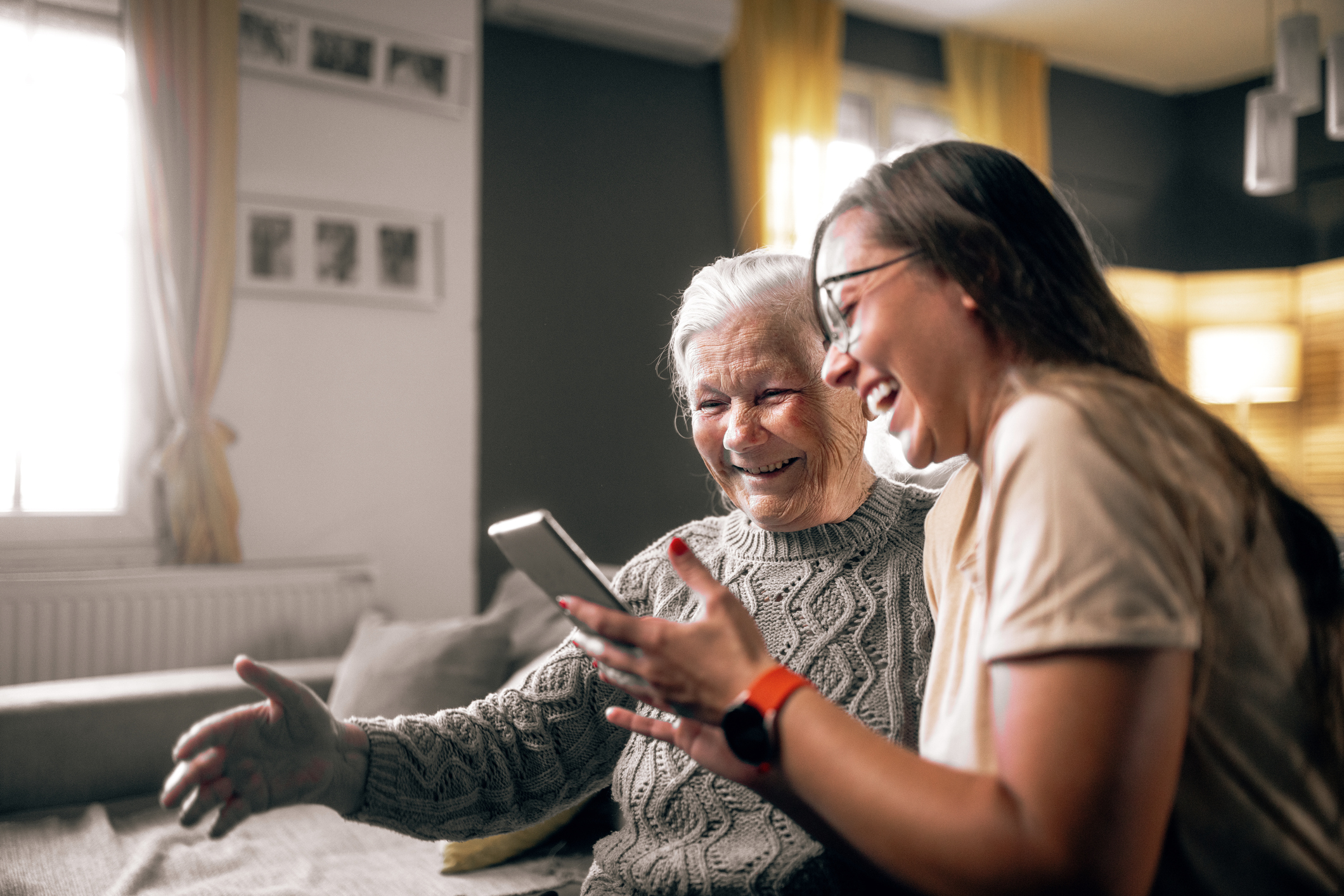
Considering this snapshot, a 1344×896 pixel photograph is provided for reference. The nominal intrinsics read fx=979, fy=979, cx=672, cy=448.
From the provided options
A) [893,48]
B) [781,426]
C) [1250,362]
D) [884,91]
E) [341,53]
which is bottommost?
[781,426]

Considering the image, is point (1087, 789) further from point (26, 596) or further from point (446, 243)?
point (446, 243)

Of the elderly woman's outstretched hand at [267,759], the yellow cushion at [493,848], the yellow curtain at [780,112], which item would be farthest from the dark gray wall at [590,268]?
the elderly woman's outstretched hand at [267,759]

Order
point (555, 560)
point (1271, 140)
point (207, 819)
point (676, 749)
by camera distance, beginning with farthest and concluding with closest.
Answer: point (1271, 140) < point (207, 819) < point (676, 749) < point (555, 560)

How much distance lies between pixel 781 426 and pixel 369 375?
9.12ft

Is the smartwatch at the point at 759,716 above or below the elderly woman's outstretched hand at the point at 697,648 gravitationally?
below

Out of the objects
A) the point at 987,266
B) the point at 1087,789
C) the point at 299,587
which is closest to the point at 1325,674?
the point at 1087,789

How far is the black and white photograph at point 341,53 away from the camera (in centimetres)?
359

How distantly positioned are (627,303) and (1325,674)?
3728 mm

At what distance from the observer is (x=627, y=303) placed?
429 cm

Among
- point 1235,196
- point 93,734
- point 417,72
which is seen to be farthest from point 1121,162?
point 93,734

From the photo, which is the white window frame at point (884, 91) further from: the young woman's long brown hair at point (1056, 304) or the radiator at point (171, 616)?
the young woman's long brown hair at point (1056, 304)

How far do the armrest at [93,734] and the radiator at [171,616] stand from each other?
73cm

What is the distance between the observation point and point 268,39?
349 cm

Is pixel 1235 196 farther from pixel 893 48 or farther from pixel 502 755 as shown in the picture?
pixel 502 755
